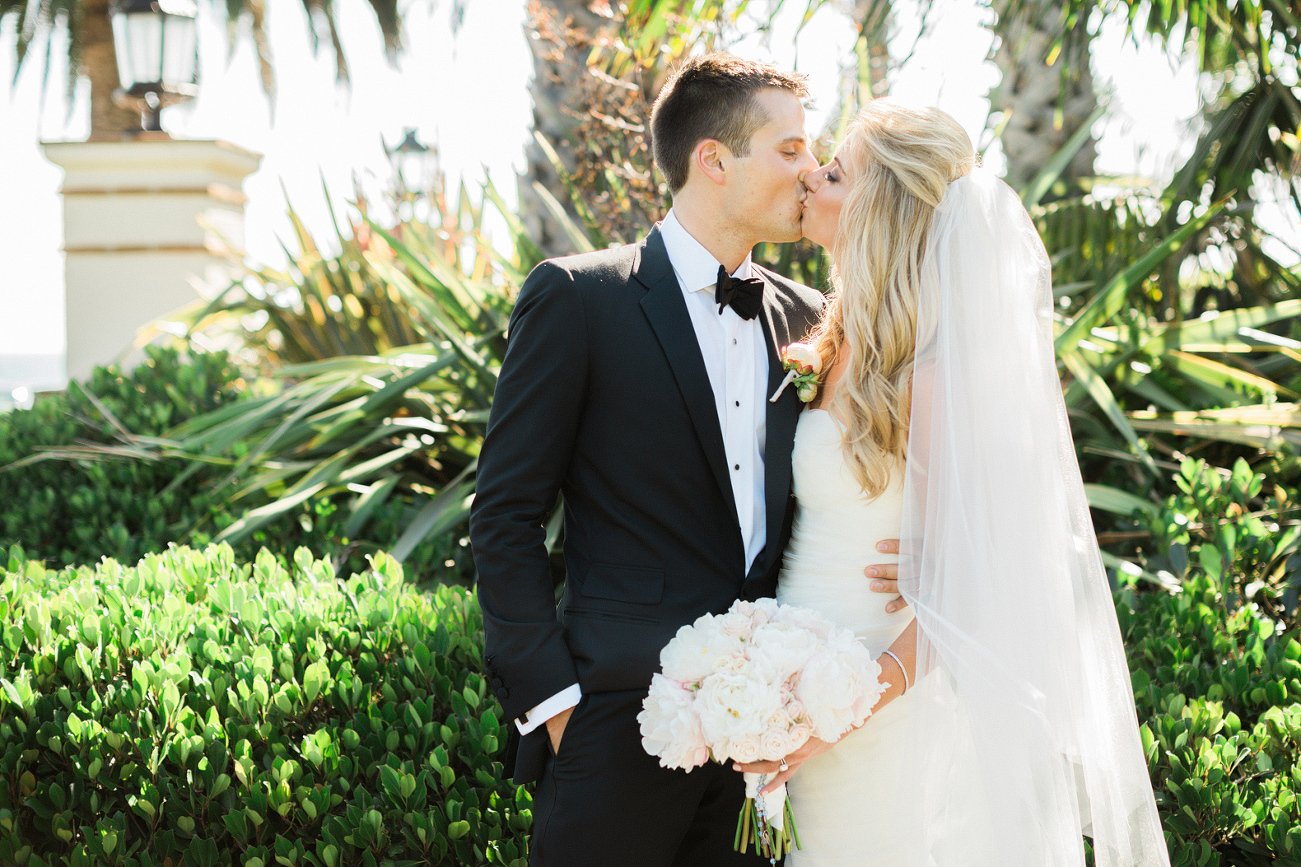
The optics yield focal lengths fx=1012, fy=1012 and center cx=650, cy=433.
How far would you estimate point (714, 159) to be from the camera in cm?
247

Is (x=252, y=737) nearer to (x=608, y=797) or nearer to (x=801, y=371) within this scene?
(x=608, y=797)

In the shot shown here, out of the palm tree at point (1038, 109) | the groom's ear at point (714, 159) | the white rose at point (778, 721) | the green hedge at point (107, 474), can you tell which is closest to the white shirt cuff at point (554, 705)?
the white rose at point (778, 721)

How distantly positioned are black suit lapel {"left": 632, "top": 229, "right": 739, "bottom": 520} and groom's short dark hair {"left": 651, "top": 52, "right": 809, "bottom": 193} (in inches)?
12.9

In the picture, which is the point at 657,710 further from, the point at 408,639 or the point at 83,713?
the point at 83,713

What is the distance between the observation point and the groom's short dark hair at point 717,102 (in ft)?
8.08

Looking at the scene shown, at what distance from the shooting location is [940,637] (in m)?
2.06

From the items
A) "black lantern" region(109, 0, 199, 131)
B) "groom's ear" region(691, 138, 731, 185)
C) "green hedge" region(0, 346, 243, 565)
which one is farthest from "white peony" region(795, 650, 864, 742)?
"black lantern" region(109, 0, 199, 131)

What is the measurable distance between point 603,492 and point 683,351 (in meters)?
0.37

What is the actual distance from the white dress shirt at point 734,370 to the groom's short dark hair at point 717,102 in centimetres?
19

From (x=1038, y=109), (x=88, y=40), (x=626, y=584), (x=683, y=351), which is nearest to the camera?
(x=626, y=584)

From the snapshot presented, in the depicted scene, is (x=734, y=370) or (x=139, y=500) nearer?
(x=734, y=370)

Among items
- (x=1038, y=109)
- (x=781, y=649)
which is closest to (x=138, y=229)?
(x=1038, y=109)

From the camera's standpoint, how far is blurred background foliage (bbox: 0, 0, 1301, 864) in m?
3.46

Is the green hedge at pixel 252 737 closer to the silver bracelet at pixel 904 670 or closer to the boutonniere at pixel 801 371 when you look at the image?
the silver bracelet at pixel 904 670
